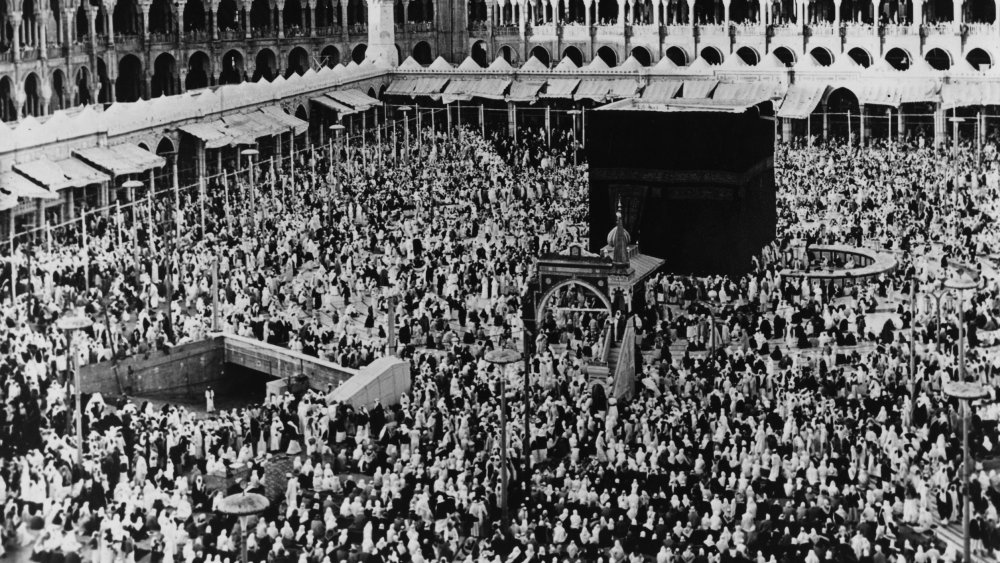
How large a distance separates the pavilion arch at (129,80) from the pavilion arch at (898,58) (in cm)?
3531

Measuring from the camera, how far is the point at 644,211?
47.2 meters

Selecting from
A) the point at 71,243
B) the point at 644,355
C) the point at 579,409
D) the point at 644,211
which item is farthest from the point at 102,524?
the point at 644,211

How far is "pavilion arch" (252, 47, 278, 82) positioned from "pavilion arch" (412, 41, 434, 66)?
926cm

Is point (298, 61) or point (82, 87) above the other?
point (298, 61)

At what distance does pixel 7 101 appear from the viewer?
201 ft

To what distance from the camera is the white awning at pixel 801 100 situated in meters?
64.9

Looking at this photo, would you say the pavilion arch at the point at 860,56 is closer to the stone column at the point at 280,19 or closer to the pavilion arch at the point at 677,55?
the pavilion arch at the point at 677,55

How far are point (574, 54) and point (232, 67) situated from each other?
18.5 meters

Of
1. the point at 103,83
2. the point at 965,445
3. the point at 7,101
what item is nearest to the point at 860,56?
the point at 103,83

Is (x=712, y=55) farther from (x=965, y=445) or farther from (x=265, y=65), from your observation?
(x=965, y=445)

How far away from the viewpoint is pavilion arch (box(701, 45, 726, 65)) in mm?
80519

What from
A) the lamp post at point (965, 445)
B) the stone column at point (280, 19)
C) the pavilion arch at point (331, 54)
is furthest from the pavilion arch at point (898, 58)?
the lamp post at point (965, 445)

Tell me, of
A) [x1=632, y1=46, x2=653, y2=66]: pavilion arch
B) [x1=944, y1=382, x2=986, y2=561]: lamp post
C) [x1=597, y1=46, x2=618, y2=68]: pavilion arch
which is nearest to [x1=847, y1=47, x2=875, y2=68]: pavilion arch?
[x1=632, y1=46, x2=653, y2=66]: pavilion arch

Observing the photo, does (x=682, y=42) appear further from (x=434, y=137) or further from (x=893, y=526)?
(x=893, y=526)
